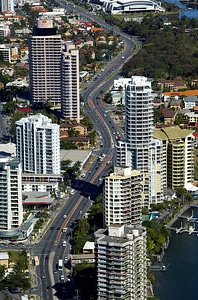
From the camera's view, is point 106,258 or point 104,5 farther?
point 104,5

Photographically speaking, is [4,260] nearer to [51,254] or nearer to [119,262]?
[51,254]

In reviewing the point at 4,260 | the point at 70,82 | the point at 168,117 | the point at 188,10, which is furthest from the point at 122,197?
the point at 188,10

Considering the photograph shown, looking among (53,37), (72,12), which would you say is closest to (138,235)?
(53,37)

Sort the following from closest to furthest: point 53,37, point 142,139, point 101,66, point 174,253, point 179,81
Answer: point 174,253 < point 142,139 < point 53,37 < point 179,81 < point 101,66

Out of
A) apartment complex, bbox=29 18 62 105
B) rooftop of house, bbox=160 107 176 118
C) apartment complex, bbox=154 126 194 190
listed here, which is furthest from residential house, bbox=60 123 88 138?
apartment complex, bbox=154 126 194 190

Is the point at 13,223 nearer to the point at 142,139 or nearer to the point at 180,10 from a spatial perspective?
the point at 142,139
